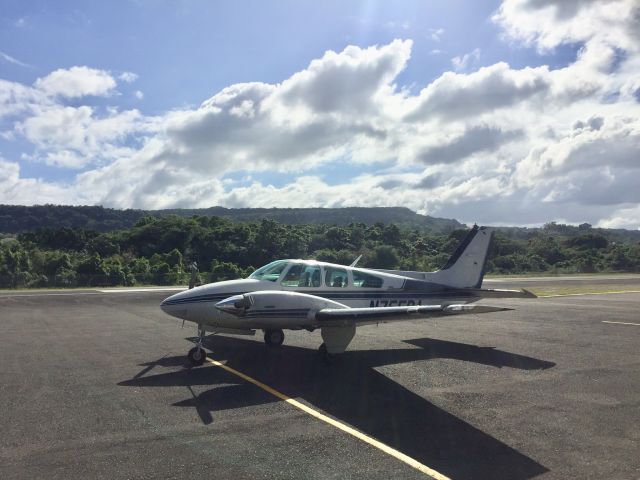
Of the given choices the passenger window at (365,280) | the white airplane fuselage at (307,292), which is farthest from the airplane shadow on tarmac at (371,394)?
the passenger window at (365,280)

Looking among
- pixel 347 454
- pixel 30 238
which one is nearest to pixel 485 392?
pixel 347 454

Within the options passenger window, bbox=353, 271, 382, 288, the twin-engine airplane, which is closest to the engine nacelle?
the twin-engine airplane

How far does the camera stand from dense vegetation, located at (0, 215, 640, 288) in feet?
157

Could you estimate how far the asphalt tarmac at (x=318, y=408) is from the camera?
6.18 metres

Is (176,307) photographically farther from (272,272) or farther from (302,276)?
(302,276)

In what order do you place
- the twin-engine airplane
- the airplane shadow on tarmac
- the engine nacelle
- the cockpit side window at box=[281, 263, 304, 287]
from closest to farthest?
1. the airplane shadow on tarmac
2. the twin-engine airplane
3. the engine nacelle
4. the cockpit side window at box=[281, 263, 304, 287]

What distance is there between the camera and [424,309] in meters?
10.4

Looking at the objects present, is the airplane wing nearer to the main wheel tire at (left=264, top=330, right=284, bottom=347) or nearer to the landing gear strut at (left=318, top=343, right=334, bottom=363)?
the landing gear strut at (left=318, top=343, right=334, bottom=363)

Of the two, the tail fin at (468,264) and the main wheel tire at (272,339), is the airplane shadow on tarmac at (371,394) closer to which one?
the main wheel tire at (272,339)

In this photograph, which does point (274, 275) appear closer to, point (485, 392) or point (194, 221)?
point (485, 392)

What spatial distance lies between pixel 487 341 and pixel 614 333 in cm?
517

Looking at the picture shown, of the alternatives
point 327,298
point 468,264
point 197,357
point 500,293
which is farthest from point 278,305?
point 468,264

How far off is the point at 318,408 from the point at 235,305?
355cm

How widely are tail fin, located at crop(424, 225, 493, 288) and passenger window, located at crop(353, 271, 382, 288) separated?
2290 mm
